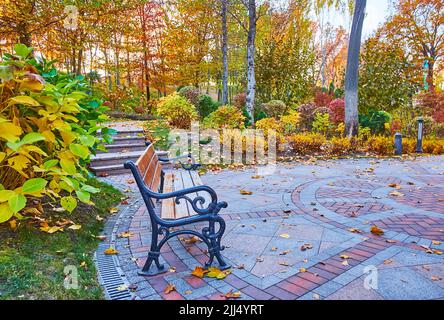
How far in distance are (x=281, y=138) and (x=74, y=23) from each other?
26.6 feet

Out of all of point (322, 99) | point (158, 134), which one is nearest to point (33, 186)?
point (158, 134)

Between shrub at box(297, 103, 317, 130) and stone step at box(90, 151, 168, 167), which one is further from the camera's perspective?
shrub at box(297, 103, 317, 130)

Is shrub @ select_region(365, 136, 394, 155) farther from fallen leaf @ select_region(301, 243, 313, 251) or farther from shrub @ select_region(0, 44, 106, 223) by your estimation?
shrub @ select_region(0, 44, 106, 223)

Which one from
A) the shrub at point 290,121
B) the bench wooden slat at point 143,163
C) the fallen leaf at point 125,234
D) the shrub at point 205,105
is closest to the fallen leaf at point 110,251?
the fallen leaf at point 125,234

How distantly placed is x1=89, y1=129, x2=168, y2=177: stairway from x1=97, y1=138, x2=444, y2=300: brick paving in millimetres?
790

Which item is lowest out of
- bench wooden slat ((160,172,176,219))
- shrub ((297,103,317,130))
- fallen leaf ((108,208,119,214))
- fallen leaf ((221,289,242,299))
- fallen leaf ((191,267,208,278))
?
fallen leaf ((221,289,242,299))

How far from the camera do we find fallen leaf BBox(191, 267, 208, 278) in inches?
101

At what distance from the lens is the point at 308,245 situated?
3.15 metres

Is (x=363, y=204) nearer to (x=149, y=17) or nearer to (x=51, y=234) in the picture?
(x=51, y=234)

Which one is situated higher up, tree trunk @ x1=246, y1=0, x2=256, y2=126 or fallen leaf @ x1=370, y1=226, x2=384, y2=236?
tree trunk @ x1=246, y1=0, x2=256, y2=126

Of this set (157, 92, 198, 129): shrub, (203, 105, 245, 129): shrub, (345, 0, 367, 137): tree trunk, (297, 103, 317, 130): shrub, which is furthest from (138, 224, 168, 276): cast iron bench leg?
(297, 103, 317, 130): shrub

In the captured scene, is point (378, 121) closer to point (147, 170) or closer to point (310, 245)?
point (310, 245)

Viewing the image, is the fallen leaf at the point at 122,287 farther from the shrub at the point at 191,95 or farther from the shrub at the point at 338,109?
the shrub at the point at 338,109

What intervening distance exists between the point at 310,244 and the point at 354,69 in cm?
917
